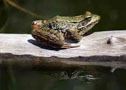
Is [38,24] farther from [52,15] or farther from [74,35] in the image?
[52,15]

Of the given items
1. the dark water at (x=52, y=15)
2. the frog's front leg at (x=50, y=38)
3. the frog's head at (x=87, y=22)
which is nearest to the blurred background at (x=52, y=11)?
the dark water at (x=52, y=15)

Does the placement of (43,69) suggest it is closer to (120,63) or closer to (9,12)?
(120,63)

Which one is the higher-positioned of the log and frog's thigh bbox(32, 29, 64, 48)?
frog's thigh bbox(32, 29, 64, 48)

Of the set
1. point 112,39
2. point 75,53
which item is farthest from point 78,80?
point 112,39

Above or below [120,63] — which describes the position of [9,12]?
above

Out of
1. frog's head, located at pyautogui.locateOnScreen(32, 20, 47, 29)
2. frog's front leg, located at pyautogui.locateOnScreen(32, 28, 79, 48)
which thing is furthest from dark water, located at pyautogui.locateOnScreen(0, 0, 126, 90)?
frog's head, located at pyautogui.locateOnScreen(32, 20, 47, 29)

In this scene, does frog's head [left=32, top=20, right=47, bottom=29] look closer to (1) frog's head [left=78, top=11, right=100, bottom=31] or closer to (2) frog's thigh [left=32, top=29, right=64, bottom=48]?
(2) frog's thigh [left=32, top=29, right=64, bottom=48]

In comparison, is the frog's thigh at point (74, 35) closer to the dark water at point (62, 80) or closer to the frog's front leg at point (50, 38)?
the frog's front leg at point (50, 38)
